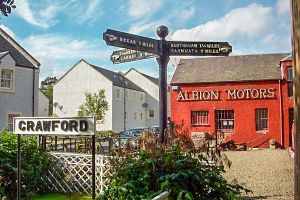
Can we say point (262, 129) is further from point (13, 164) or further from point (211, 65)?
point (13, 164)

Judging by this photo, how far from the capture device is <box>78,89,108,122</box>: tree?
38281 millimetres

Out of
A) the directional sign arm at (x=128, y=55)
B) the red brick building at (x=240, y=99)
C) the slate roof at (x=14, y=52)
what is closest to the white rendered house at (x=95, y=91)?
the red brick building at (x=240, y=99)

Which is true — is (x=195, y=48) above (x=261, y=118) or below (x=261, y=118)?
above

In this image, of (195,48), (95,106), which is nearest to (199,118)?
(95,106)

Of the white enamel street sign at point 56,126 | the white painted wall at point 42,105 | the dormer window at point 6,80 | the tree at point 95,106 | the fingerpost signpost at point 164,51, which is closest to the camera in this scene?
the white enamel street sign at point 56,126

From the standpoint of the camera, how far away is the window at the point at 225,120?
77.9ft

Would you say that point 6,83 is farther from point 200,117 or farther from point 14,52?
point 200,117

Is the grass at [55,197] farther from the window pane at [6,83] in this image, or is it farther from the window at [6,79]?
the window pane at [6,83]

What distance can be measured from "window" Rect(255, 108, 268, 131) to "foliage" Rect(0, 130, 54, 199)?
681 inches

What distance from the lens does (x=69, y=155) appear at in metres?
9.34

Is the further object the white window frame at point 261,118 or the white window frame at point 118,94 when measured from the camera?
the white window frame at point 118,94

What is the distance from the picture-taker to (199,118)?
24.5 m

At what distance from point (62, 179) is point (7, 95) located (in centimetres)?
1277

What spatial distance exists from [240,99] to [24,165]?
17790 mm
